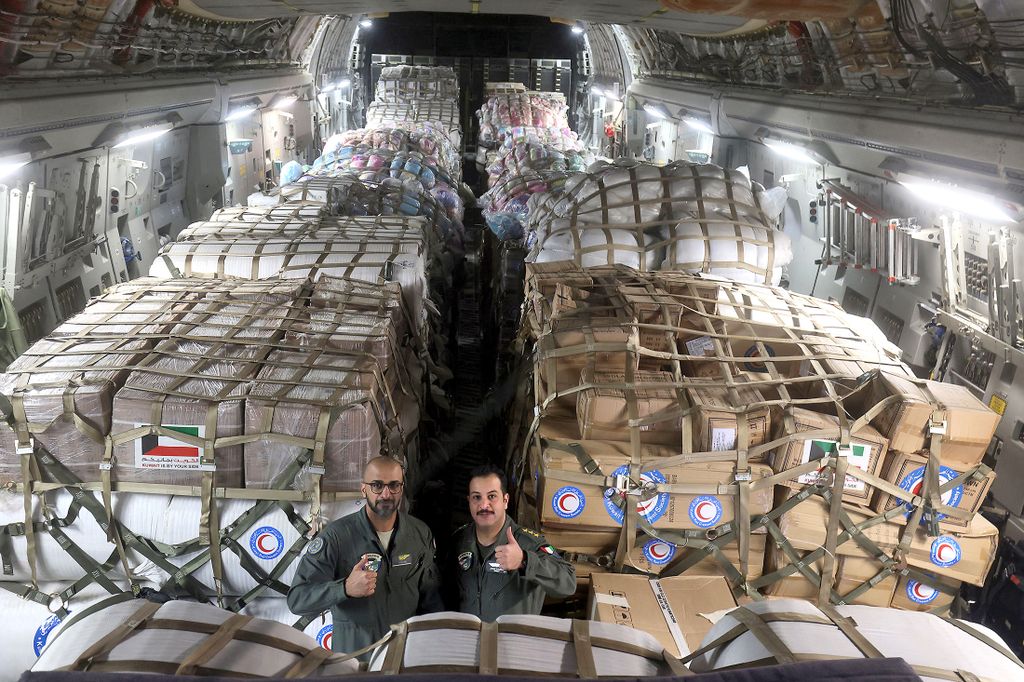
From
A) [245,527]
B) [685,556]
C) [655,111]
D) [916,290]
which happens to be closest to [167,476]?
[245,527]

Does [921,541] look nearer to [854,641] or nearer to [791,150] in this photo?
[854,641]

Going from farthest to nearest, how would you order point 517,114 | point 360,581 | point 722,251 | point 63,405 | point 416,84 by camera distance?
point 416,84, point 517,114, point 722,251, point 63,405, point 360,581

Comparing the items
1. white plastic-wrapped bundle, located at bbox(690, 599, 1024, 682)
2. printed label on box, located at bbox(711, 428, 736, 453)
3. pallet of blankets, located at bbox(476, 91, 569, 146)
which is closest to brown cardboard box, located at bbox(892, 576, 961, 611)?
printed label on box, located at bbox(711, 428, 736, 453)

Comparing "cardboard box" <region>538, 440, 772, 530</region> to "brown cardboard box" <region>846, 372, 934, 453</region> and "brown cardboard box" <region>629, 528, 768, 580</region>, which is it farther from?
"brown cardboard box" <region>846, 372, 934, 453</region>

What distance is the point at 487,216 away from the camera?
35.6 ft

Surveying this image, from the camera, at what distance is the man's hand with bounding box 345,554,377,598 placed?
3094mm

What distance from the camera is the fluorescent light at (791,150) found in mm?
8648

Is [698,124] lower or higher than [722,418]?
higher

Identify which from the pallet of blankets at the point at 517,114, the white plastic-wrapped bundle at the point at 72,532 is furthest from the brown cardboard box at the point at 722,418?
the pallet of blankets at the point at 517,114

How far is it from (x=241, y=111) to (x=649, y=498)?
10.9 m

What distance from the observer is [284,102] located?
609 inches

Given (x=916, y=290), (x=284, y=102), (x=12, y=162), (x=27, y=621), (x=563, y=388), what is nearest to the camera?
(x=27, y=621)

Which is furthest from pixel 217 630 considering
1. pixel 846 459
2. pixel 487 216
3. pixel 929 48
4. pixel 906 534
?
pixel 487 216

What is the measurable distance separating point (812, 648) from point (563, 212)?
5.53 metres
